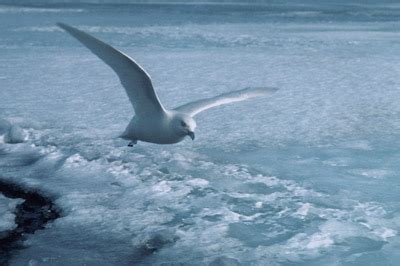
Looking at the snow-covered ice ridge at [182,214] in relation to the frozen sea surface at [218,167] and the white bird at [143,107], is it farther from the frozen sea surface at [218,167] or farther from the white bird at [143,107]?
the white bird at [143,107]

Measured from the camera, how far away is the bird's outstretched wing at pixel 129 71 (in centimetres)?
380

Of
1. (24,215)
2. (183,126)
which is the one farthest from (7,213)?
(183,126)

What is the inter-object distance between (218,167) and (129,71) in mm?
1517

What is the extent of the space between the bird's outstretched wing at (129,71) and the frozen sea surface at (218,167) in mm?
730

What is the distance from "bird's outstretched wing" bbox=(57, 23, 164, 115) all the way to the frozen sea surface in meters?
0.73

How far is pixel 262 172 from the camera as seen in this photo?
5.12 m

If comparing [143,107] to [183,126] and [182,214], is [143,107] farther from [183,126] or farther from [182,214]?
[182,214]

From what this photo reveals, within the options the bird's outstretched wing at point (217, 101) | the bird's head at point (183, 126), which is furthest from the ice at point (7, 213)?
the bird's outstretched wing at point (217, 101)

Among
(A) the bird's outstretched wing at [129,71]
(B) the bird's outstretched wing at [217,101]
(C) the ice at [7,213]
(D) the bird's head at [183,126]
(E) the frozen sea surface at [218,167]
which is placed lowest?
(E) the frozen sea surface at [218,167]

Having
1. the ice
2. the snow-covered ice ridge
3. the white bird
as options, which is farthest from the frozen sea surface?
the white bird

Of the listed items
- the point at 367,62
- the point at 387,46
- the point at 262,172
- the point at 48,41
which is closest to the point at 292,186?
the point at 262,172

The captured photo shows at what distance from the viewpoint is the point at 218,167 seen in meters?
5.22

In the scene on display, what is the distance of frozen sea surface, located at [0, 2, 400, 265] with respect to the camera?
12.4ft

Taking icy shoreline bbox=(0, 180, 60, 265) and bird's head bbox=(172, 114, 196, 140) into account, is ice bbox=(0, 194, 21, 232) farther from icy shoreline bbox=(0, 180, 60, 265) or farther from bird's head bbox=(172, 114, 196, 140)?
bird's head bbox=(172, 114, 196, 140)
